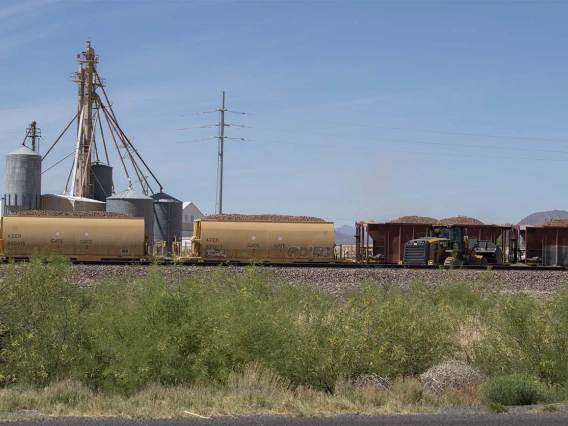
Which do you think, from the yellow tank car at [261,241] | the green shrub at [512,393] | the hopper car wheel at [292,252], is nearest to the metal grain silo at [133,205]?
the yellow tank car at [261,241]

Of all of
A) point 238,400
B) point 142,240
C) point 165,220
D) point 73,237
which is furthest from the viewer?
point 165,220

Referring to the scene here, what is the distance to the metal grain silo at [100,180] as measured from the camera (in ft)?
211

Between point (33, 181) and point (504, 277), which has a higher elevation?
point (33, 181)

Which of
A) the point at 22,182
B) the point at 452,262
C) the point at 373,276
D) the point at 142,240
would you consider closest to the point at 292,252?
the point at 373,276

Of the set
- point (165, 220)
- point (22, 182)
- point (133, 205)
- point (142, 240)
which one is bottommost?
point (142, 240)

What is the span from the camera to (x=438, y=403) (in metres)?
13.8

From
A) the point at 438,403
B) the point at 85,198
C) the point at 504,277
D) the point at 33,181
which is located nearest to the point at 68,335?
the point at 438,403

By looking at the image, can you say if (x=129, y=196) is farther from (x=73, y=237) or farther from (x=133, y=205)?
(x=73, y=237)

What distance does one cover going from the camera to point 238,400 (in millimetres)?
12148

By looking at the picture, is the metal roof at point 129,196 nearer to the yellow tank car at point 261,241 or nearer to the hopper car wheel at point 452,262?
the yellow tank car at point 261,241

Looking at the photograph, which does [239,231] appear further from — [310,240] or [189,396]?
[189,396]

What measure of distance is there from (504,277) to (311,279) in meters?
9.29

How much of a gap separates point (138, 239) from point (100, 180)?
2609 cm

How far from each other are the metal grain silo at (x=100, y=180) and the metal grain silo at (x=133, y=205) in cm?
961
